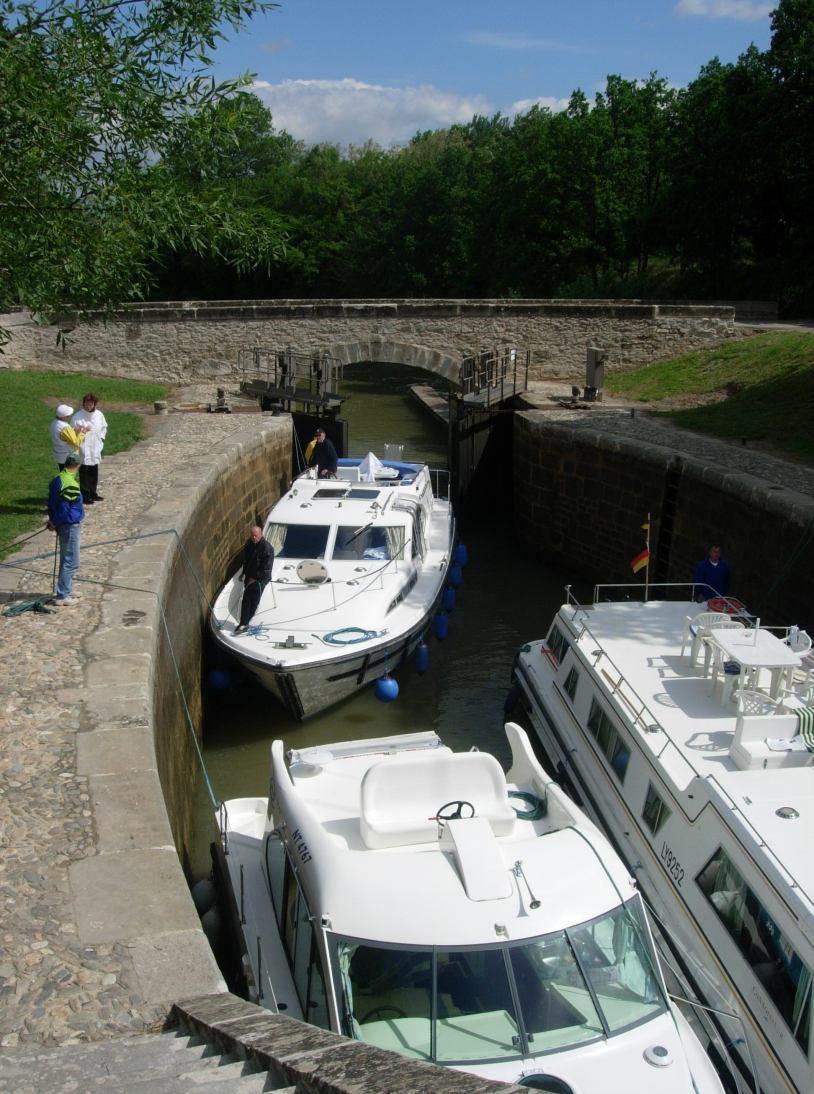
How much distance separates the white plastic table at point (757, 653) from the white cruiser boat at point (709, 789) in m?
0.01

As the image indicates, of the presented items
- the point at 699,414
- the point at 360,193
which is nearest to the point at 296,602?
the point at 699,414

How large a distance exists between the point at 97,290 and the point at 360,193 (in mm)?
43728

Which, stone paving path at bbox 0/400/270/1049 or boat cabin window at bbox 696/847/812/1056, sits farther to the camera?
boat cabin window at bbox 696/847/812/1056

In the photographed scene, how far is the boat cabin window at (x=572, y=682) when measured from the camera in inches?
365

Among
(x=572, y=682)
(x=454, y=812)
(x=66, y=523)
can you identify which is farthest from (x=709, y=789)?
(x=66, y=523)

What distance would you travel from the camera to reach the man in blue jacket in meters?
8.83

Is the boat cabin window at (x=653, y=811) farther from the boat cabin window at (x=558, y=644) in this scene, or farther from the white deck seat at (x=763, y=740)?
the boat cabin window at (x=558, y=644)

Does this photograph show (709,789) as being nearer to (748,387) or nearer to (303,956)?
(303,956)

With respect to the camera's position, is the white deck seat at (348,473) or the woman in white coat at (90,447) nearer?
the woman in white coat at (90,447)

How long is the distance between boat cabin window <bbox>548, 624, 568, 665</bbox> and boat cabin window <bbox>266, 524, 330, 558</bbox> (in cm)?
332

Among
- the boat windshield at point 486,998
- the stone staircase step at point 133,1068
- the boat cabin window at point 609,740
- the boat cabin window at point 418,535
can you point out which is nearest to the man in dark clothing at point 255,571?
the boat cabin window at point 418,535

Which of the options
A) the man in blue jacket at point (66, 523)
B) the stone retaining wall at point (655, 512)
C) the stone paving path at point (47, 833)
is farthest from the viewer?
the stone retaining wall at point (655, 512)

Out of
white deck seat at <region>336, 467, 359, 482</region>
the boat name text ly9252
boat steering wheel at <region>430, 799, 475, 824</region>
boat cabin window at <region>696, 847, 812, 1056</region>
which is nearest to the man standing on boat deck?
the boat name text ly9252

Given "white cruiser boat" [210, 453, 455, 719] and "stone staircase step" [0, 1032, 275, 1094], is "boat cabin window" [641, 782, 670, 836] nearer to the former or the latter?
"stone staircase step" [0, 1032, 275, 1094]
